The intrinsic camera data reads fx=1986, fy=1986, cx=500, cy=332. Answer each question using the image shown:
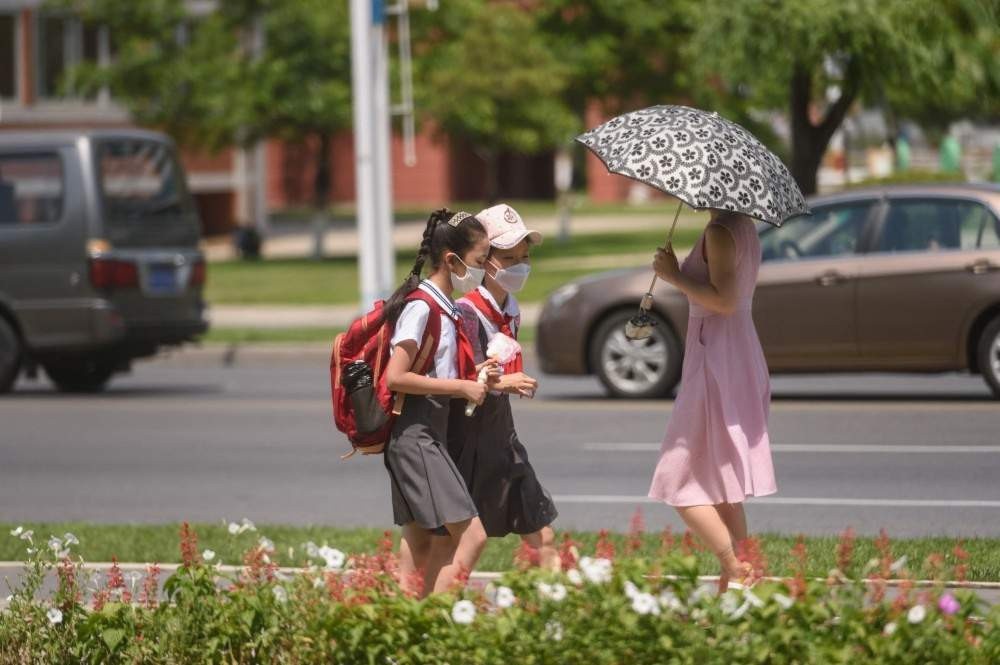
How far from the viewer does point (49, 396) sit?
1712cm

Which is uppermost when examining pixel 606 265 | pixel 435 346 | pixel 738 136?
pixel 738 136

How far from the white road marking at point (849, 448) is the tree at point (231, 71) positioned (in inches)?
898

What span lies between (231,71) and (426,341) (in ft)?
96.1

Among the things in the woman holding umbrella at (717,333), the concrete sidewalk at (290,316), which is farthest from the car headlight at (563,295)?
the woman holding umbrella at (717,333)

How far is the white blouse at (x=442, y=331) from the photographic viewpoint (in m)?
6.17

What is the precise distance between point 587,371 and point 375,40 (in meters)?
7.74

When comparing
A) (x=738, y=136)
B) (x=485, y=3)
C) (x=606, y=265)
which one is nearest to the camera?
(x=738, y=136)

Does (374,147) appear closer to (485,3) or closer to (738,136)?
(738,136)

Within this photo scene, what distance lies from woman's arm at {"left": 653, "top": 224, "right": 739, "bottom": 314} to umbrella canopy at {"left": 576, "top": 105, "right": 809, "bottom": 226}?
0.18 meters

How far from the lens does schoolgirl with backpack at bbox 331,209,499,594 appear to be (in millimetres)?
6191

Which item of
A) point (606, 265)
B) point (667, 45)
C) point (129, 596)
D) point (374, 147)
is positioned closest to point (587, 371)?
point (374, 147)

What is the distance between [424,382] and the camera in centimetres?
614

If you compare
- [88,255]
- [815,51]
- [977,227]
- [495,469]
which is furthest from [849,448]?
[815,51]

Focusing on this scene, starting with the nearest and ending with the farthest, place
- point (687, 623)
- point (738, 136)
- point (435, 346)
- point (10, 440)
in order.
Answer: point (687, 623) → point (435, 346) → point (738, 136) → point (10, 440)
